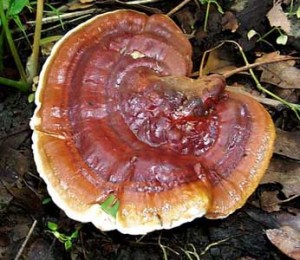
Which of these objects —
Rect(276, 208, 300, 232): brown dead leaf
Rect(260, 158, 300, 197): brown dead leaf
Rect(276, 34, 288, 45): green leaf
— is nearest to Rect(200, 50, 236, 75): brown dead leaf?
Rect(276, 34, 288, 45): green leaf

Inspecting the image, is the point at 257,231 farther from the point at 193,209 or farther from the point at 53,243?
the point at 53,243

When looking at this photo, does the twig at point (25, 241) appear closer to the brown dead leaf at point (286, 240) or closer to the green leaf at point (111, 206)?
the green leaf at point (111, 206)

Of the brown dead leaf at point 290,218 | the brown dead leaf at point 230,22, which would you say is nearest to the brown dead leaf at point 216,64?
the brown dead leaf at point 230,22

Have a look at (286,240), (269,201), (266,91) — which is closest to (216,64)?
(266,91)

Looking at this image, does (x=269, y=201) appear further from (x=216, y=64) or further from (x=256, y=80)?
(x=216, y=64)

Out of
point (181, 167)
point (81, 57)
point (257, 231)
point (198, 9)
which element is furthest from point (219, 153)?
point (198, 9)

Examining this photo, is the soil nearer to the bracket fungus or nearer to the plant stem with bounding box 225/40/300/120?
the bracket fungus
